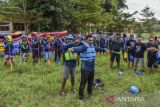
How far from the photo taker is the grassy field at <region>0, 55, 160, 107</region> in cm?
849

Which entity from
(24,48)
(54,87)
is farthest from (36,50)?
(54,87)

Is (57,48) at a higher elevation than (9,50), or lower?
lower

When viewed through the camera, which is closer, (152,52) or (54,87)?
(54,87)

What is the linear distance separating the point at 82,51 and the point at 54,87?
2621 mm

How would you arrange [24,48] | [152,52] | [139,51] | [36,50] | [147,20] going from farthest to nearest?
[147,20] < [36,50] < [24,48] < [139,51] < [152,52]

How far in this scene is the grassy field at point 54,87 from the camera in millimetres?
8494

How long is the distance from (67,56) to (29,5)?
23.0m

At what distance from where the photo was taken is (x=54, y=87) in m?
10.9

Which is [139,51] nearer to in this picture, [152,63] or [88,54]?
[152,63]

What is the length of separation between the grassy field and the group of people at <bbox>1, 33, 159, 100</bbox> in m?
0.49

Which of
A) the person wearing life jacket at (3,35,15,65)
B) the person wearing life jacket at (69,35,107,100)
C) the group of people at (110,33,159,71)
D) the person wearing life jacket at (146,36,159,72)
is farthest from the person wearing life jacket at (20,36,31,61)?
the person wearing life jacket at (69,35,107,100)

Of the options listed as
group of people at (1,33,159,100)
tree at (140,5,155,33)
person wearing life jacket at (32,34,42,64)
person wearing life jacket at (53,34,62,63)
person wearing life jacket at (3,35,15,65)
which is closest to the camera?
group of people at (1,33,159,100)

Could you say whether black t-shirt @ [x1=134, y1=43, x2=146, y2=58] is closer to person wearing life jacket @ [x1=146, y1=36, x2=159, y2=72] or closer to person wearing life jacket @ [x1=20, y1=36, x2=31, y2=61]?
→ person wearing life jacket @ [x1=146, y1=36, x2=159, y2=72]

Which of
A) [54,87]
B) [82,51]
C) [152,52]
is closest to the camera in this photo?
[82,51]
